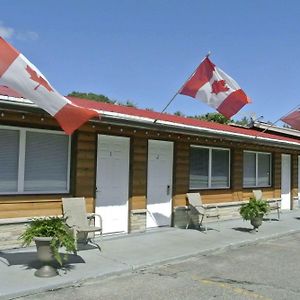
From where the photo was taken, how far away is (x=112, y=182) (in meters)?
10.6

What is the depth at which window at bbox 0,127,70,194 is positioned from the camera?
864cm

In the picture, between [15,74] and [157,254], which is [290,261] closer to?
[157,254]

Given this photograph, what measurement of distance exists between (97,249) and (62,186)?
63.8 inches

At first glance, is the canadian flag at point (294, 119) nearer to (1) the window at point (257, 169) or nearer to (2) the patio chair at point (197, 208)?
(1) the window at point (257, 169)

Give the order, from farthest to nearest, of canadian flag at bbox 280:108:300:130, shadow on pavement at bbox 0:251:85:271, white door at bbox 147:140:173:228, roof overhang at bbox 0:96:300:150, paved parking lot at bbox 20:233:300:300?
canadian flag at bbox 280:108:300:130 → white door at bbox 147:140:173:228 → roof overhang at bbox 0:96:300:150 → shadow on pavement at bbox 0:251:85:271 → paved parking lot at bbox 20:233:300:300

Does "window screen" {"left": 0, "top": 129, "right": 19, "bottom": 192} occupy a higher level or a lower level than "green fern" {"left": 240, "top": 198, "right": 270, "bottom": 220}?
higher

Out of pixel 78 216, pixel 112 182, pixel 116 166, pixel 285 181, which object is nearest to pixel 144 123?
pixel 116 166

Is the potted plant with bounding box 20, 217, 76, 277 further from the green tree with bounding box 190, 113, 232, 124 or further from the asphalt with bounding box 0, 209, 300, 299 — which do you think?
the green tree with bounding box 190, 113, 232, 124

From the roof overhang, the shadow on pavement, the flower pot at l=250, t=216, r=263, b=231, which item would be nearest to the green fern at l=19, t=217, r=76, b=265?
the shadow on pavement

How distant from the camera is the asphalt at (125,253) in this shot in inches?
252

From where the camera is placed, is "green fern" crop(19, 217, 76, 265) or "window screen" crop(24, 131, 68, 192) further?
"window screen" crop(24, 131, 68, 192)

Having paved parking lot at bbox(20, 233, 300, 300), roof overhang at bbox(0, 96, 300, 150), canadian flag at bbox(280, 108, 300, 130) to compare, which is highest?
canadian flag at bbox(280, 108, 300, 130)

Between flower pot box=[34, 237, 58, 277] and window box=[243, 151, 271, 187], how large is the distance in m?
10.1

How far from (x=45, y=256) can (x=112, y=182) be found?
160 inches
